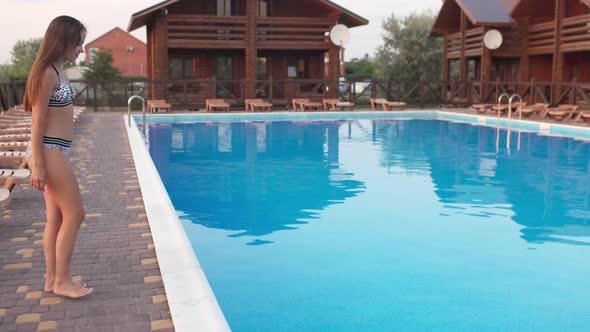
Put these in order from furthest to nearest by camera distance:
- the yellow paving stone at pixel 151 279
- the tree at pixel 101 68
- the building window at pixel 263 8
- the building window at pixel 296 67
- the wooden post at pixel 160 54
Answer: the tree at pixel 101 68
the building window at pixel 296 67
the building window at pixel 263 8
the wooden post at pixel 160 54
the yellow paving stone at pixel 151 279

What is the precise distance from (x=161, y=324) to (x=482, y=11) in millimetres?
24700

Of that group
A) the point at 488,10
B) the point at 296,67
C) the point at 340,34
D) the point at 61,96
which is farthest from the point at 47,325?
the point at 488,10

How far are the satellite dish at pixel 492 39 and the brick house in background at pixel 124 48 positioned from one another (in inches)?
1734

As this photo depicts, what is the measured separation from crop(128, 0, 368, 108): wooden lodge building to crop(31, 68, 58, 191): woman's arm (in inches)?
789

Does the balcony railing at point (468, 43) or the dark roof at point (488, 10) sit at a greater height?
the dark roof at point (488, 10)

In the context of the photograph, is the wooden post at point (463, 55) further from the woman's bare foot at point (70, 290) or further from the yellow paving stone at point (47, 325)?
the yellow paving stone at point (47, 325)

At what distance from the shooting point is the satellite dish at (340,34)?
2434cm

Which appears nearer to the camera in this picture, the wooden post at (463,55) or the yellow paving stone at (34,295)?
the yellow paving stone at (34,295)

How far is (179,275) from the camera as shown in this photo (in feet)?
14.0

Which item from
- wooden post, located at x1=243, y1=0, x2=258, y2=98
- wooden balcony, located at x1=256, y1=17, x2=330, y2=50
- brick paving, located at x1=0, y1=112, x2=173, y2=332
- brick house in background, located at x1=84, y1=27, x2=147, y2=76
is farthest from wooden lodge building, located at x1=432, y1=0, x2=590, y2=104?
brick house in background, located at x1=84, y1=27, x2=147, y2=76

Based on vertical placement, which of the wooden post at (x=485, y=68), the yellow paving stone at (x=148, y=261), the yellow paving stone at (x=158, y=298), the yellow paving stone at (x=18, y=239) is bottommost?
the yellow paving stone at (x=158, y=298)

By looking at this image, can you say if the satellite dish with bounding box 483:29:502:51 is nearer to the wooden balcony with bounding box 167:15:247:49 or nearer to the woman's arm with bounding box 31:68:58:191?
the wooden balcony with bounding box 167:15:247:49

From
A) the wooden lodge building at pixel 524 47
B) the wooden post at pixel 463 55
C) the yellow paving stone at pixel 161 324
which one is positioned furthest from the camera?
the wooden post at pixel 463 55

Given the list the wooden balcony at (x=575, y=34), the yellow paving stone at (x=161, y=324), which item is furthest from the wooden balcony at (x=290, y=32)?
the yellow paving stone at (x=161, y=324)
